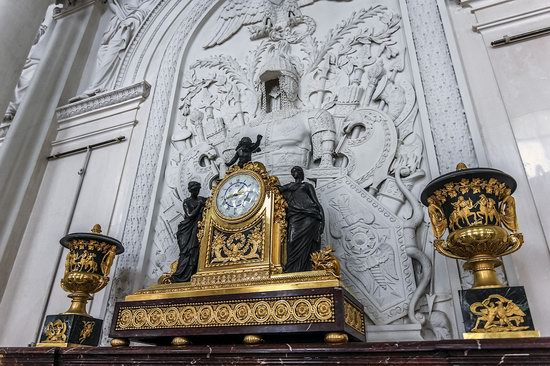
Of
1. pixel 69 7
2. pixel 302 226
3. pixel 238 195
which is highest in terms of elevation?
pixel 69 7

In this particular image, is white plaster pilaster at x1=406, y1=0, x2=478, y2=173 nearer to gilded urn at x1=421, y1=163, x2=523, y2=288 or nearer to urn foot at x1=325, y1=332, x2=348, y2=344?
gilded urn at x1=421, y1=163, x2=523, y2=288

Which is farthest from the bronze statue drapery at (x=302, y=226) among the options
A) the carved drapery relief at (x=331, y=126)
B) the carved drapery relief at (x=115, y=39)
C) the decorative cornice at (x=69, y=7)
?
the decorative cornice at (x=69, y=7)

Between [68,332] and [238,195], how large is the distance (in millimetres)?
1295

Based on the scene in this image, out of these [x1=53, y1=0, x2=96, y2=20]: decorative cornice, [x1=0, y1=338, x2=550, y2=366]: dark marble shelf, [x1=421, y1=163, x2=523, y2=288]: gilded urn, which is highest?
[x1=53, y1=0, x2=96, y2=20]: decorative cornice

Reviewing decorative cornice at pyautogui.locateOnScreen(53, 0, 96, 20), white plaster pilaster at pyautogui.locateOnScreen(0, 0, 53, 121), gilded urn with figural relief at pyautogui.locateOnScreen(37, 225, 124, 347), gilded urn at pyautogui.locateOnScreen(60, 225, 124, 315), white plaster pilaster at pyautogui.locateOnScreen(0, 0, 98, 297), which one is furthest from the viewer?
decorative cornice at pyautogui.locateOnScreen(53, 0, 96, 20)

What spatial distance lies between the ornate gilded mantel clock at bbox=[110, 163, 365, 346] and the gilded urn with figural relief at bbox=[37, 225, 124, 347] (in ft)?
1.25

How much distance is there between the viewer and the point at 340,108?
328cm

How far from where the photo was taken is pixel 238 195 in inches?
102

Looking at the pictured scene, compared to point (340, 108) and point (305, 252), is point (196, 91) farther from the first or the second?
point (305, 252)

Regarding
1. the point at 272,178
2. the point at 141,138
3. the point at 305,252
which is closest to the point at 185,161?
the point at 141,138

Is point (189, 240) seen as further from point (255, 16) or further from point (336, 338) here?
point (255, 16)

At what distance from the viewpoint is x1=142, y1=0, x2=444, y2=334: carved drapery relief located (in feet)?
8.56

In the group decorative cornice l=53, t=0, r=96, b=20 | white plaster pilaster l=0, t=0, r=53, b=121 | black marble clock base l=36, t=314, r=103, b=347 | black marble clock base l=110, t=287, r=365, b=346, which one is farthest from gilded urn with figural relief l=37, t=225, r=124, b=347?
decorative cornice l=53, t=0, r=96, b=20

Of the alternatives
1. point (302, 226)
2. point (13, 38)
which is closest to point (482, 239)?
point (302, 226)
